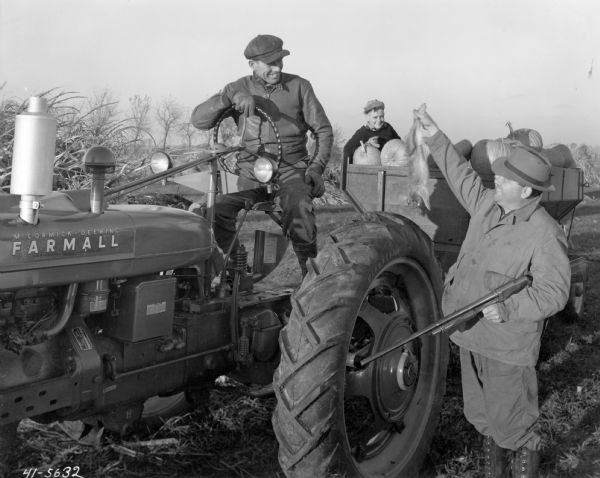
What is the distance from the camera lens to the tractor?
275 centimetres

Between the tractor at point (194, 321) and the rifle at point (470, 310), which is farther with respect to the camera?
the rifle at point (470, 310)

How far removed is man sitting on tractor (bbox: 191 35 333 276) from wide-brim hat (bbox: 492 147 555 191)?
144 centimetres

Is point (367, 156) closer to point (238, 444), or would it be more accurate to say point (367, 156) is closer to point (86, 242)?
point (238, 444)

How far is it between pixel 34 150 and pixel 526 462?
254 centimetres

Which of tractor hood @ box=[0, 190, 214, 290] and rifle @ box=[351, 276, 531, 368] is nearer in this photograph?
tractor hood @ box=[0, 190, 214, 290]

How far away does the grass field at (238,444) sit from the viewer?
361 cm

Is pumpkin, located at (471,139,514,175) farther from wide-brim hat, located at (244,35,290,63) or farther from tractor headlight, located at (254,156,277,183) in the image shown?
tractor headlight, located at (254,156,277,183)

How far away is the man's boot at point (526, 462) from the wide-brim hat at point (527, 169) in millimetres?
1223

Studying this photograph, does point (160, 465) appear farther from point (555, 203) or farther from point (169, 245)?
point (555, 203)

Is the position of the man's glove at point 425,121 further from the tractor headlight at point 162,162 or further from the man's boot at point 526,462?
the man's boot at point 526,462

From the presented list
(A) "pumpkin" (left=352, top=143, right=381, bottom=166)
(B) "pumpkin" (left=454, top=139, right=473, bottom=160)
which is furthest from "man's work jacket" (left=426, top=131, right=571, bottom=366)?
(A) "pumpkin" (left=352, top=143, right=381, bottom=166)

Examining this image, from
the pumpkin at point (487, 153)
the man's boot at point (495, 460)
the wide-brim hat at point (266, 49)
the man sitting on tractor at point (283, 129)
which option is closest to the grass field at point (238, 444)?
the man's boot at point (495, 460)

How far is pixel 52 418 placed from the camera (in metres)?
3.00

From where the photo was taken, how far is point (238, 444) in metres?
3.90
